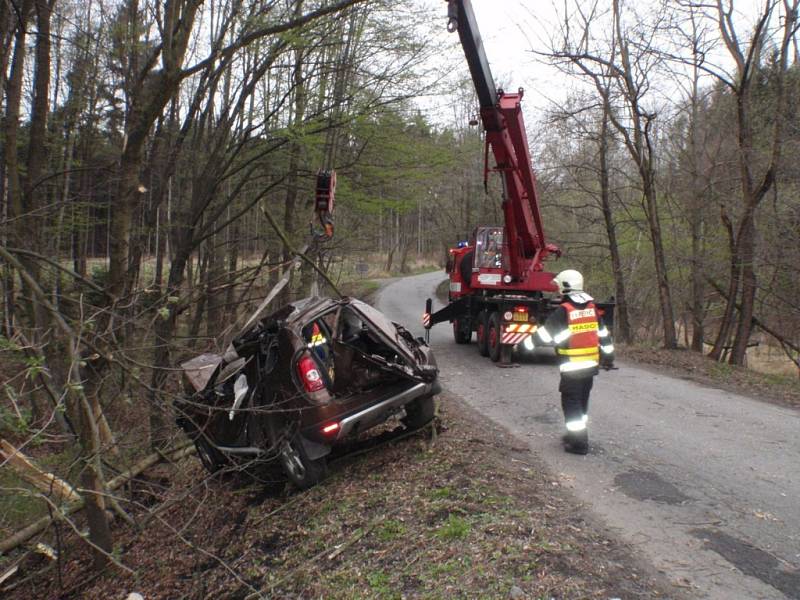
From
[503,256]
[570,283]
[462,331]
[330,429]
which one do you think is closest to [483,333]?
[503,256]

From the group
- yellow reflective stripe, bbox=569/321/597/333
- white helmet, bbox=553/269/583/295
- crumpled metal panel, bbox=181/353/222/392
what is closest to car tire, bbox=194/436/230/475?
crumpled metal panel, bbox=181/353/222/392

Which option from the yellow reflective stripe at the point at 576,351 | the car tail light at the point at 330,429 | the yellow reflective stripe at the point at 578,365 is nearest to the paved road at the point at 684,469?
the yellow reflective stripe at the point at 578,365

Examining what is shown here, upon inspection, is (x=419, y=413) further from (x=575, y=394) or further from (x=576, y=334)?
(x=576, y=334)

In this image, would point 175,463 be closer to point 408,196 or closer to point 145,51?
point 145,51

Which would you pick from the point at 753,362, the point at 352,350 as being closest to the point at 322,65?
the point at 352,350

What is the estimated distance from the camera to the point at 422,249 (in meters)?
63.2

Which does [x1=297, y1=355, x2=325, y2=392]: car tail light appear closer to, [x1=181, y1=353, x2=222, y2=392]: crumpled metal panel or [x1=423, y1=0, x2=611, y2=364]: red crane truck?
[x1=181, y1=353, x2=222, y2=392]: crumpled metal panel

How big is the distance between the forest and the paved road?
126 inches

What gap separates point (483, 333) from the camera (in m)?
12.2

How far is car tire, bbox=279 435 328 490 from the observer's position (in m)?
5.46

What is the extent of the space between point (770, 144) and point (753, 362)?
13985 mm

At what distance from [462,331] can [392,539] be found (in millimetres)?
9591

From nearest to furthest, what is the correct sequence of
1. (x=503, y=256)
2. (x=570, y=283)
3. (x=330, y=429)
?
1. (x=330, y=429)
2. (x=570, y=283)
3. (x=503, y=256)

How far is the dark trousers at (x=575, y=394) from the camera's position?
5879mm
